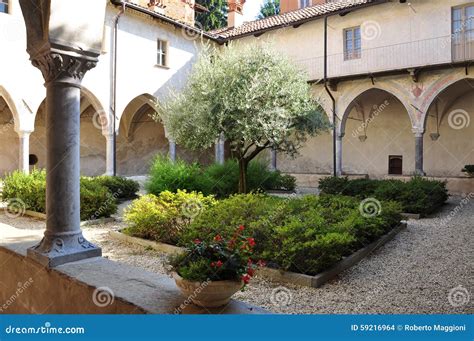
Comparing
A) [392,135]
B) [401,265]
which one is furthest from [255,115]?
[392,135]

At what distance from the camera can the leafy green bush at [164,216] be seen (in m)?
6.71

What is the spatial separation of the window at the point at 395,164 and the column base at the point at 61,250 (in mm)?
17461

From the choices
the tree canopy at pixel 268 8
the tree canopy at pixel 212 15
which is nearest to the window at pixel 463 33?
the tree canopy at pixel 212 15

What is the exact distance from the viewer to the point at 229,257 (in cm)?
257

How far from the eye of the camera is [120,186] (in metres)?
12.3

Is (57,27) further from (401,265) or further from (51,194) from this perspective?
(401,265)

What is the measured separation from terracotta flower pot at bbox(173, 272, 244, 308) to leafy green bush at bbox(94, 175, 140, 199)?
987 centimetres

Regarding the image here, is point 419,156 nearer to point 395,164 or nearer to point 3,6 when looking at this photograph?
point 395,164

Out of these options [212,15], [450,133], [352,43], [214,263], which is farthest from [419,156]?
[212,15]

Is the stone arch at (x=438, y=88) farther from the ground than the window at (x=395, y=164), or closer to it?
farther from the ground

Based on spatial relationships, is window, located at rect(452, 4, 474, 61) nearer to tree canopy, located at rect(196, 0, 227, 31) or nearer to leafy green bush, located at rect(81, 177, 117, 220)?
leafy green bush, located at rect(81, 177, 117, 220)

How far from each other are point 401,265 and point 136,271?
12.3ft

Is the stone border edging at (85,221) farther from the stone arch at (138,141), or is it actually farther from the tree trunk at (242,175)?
the stone arch at (138,141)

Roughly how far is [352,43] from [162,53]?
7758mm
